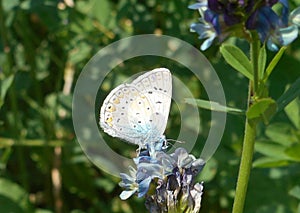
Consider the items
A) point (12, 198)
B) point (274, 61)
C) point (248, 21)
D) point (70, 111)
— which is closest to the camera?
point (248, 21)

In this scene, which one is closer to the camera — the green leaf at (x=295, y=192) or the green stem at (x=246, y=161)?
the green stem at (x=246, y=161)

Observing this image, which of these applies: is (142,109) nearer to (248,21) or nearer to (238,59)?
(238,59)

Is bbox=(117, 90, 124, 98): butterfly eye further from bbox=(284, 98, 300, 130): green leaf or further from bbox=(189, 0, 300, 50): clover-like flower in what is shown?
bbox=(284, 98, 300, 130): green leaf

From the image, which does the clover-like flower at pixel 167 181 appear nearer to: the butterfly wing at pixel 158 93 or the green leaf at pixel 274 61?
the butterfly wing at pixel 158 93

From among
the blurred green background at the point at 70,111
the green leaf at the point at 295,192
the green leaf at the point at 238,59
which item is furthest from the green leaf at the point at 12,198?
the green leaf at the point at 238,59

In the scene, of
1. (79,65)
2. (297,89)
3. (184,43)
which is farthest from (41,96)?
(297,89)

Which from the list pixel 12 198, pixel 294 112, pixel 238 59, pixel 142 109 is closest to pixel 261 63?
pixel 238 59
